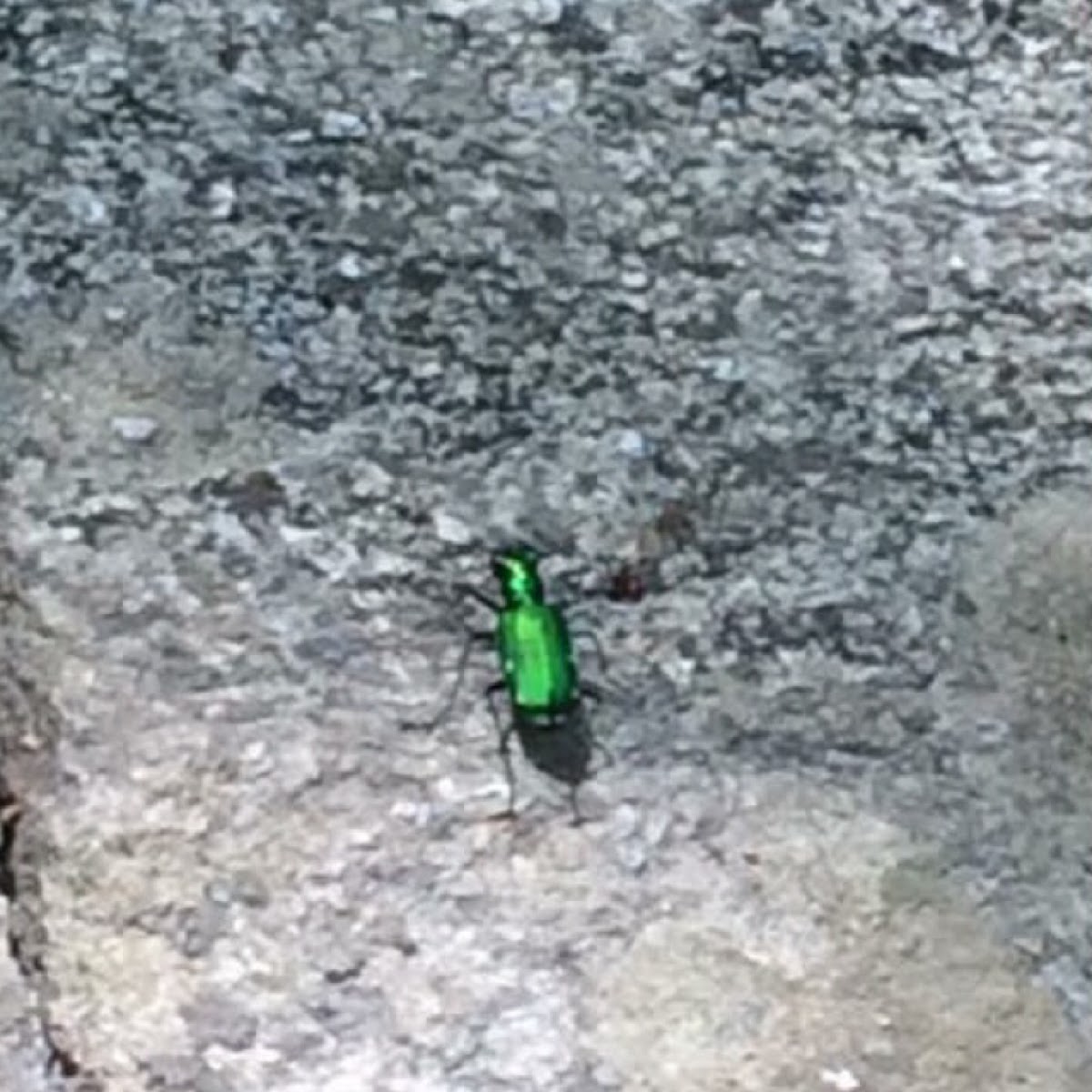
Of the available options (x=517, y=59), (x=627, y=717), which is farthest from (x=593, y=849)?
(x=517, y=59)

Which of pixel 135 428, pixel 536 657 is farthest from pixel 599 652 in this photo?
pixel 135 428

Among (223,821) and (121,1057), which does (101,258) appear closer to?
(223,821)

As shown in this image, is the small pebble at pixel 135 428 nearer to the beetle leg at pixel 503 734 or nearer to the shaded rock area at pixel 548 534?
the shaded rock area at pixel 548 534

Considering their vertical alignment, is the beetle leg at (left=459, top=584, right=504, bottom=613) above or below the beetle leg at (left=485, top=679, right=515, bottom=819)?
above

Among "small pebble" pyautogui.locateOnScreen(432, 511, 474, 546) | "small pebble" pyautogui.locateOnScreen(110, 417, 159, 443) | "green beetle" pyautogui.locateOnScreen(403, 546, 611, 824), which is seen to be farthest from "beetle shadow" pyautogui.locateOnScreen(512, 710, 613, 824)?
"small pebble" pyautogui.locateOnScreen(110, 417, 159, 443)

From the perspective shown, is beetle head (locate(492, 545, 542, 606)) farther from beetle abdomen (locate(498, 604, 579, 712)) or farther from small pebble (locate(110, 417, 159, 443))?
small pebble (locate(110, 417, 159, 443))

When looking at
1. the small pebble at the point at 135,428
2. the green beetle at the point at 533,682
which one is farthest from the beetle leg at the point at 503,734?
the small pebble at the point at 135,428

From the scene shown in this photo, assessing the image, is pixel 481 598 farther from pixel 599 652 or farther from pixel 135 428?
pixel 135 428

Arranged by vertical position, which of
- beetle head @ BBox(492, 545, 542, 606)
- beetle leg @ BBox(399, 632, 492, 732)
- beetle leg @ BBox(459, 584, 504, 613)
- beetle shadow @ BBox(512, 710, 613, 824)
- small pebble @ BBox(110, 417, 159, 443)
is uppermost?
small pebble @ BBox(110, 417, 159, 443)
